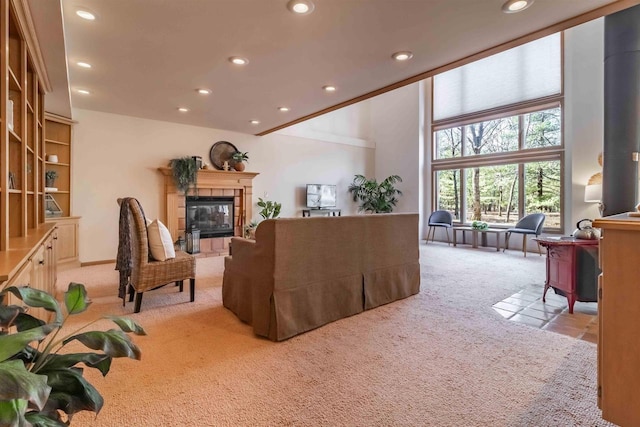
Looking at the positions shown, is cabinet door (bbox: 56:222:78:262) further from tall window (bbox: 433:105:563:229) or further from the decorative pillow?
tall window (bbox: 433:105:563:229)

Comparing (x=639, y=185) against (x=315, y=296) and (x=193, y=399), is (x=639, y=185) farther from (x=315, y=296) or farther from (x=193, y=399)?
(x=193, y=399)

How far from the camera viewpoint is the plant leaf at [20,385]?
52 cm

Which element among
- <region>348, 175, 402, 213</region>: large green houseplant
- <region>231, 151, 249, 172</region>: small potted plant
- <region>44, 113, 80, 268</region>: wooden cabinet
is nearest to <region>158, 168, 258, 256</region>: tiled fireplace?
<region>231, 151, 249, 172</region>: small potted plant

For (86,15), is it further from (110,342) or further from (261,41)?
(110,342)

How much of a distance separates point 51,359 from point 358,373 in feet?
5.38

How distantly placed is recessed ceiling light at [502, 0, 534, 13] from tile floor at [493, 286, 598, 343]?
254 centimetres

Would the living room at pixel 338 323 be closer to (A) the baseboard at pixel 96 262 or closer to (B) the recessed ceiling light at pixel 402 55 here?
(A) the baseboard at pixel 96 262

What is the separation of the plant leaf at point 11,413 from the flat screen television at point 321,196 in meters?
7.18

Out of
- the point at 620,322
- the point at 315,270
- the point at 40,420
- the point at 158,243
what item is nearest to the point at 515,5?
the point at 620,322

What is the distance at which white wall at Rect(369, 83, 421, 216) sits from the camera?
8.30m

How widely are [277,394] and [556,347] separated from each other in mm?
2042

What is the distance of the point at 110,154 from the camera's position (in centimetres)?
533

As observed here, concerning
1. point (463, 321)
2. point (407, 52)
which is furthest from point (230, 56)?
point (463, 321)

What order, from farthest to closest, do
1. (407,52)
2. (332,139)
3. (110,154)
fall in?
(332,139) < (110,154) < (407,52)
